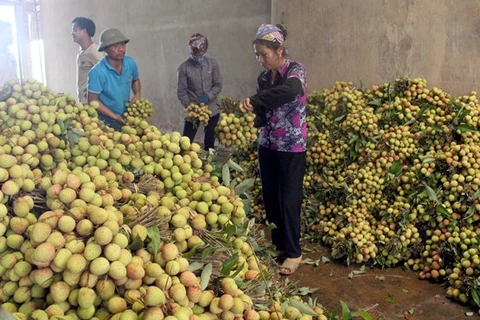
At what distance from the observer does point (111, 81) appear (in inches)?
153

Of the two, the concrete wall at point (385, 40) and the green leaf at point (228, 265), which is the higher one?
the concrete wall at point (385, 40)

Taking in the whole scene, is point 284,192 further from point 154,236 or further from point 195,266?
point 154,236

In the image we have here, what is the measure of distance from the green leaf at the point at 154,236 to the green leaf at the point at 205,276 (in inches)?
7.2

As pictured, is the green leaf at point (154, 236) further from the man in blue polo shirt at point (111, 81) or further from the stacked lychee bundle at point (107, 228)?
the man in blue polo shirt at point (111, 81)

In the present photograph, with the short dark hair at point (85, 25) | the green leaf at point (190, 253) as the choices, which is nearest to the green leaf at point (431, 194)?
the green leaf at point (190, 253)

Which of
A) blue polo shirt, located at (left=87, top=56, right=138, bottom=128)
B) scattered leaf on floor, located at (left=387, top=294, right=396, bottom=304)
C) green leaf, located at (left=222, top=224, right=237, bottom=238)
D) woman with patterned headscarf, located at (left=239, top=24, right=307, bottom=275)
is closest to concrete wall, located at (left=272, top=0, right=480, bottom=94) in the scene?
woman with patterned headscarf, located at (left=239, top=24, right=307, bottom=275)

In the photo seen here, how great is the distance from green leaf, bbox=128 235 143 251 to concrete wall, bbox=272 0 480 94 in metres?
3.43

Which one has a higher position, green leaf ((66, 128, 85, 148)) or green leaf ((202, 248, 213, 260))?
green leaf ((66, 128, 85, 148))

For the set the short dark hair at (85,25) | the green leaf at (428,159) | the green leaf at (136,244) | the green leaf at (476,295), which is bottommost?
the green leaf at (476,295)

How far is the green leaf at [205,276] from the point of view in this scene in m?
1.55

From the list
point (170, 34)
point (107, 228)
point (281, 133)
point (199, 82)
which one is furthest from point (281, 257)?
point (170, 34)

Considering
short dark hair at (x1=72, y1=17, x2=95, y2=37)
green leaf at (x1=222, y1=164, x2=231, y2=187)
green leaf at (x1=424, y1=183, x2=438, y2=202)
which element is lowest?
green leaf at (x1=424, y1=183, x2=438, y2=202)

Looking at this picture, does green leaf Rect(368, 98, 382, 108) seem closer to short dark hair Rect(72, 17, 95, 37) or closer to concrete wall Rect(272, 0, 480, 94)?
concrete wall Rect(272, 0, 480, 94)

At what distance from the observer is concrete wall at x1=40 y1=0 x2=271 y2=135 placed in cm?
651
